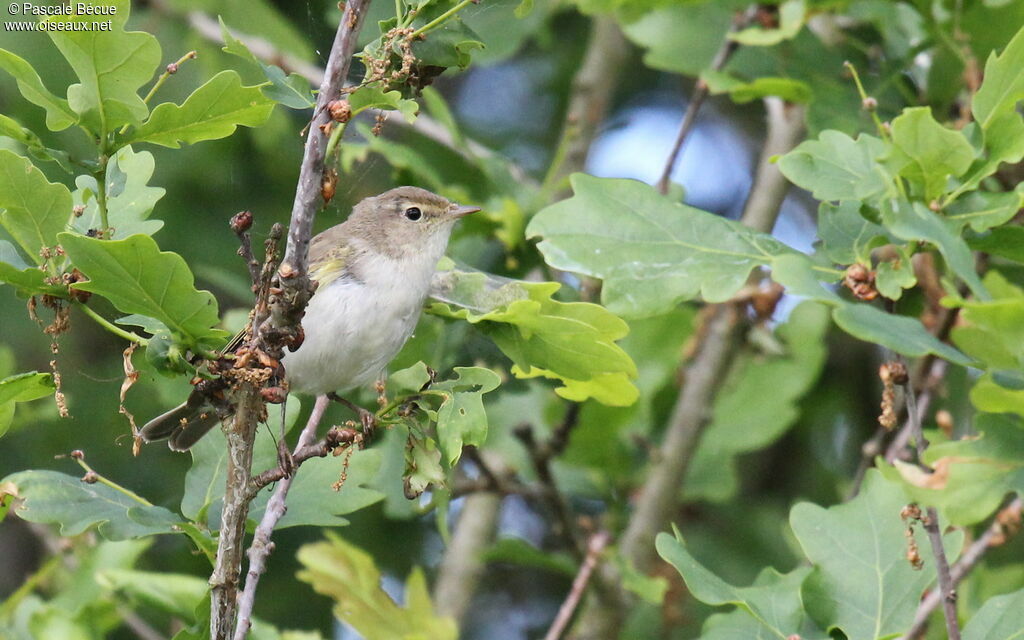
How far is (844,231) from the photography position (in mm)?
2258

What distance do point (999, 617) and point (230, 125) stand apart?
5.40ft

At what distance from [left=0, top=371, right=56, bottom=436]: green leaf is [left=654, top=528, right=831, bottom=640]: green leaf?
114cm

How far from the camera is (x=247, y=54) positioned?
1.81 m

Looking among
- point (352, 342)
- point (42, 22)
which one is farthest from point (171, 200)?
point (42, 22)

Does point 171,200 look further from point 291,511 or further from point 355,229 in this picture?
point 291,511

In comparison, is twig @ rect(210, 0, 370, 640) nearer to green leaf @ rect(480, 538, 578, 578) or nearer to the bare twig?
the bare twig

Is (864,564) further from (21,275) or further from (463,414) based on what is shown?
(21,275)

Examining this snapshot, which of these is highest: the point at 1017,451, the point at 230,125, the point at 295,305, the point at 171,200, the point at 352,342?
the point at 230,125

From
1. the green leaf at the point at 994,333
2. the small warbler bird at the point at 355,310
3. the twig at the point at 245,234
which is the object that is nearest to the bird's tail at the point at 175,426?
the small warbler bird at the point at 355,310

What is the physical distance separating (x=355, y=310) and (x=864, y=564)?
1.28 meters

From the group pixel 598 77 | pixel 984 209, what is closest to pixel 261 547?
pixel 984 209

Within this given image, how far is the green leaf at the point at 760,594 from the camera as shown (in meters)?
2.23

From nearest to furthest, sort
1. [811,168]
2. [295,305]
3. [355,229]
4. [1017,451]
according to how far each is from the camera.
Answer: [1017,451]
[295,305]
[811,168]
[355,229]

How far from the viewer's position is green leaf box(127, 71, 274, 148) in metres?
1.96
